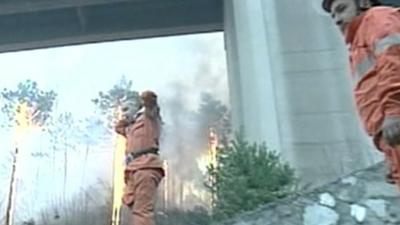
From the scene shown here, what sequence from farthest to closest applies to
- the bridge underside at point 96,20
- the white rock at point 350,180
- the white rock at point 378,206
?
the bridge underside at point 96,20 < the white rock at point 350,180 < the white rock at point 378,206

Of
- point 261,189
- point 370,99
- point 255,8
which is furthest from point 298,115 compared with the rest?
point 370,99

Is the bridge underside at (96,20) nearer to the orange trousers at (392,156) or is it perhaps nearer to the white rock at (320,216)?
the white rock at (320,216)

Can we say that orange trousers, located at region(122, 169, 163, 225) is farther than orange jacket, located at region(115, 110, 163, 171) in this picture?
No

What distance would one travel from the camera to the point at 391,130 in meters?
2.32

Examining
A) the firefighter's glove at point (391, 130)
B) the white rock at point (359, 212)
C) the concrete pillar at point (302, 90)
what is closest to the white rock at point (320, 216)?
the white rock at point (359, 212)

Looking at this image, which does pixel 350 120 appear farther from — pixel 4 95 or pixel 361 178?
pixel 4 95

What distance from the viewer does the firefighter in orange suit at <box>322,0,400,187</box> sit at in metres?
2.36

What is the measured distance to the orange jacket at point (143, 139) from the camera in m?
5.07

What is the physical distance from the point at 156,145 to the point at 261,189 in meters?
0.81

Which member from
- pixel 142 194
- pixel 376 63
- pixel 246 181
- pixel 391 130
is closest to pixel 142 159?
pixel 142 194

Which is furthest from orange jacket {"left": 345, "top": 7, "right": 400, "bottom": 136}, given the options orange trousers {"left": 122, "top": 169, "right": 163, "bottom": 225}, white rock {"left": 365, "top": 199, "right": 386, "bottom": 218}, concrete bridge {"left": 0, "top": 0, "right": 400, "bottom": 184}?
concrete bridge {"left": 0, "top": 0, "right": 400, "bottom": 184}

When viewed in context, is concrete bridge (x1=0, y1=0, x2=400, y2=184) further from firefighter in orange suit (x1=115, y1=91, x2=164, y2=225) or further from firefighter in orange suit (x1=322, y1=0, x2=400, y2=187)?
firefighter in orange suit (x1=322, y1=0, x2=400, y2=187)

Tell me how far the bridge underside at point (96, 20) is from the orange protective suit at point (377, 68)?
10.9 meters

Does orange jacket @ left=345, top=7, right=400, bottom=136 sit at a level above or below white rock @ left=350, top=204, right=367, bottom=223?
above
